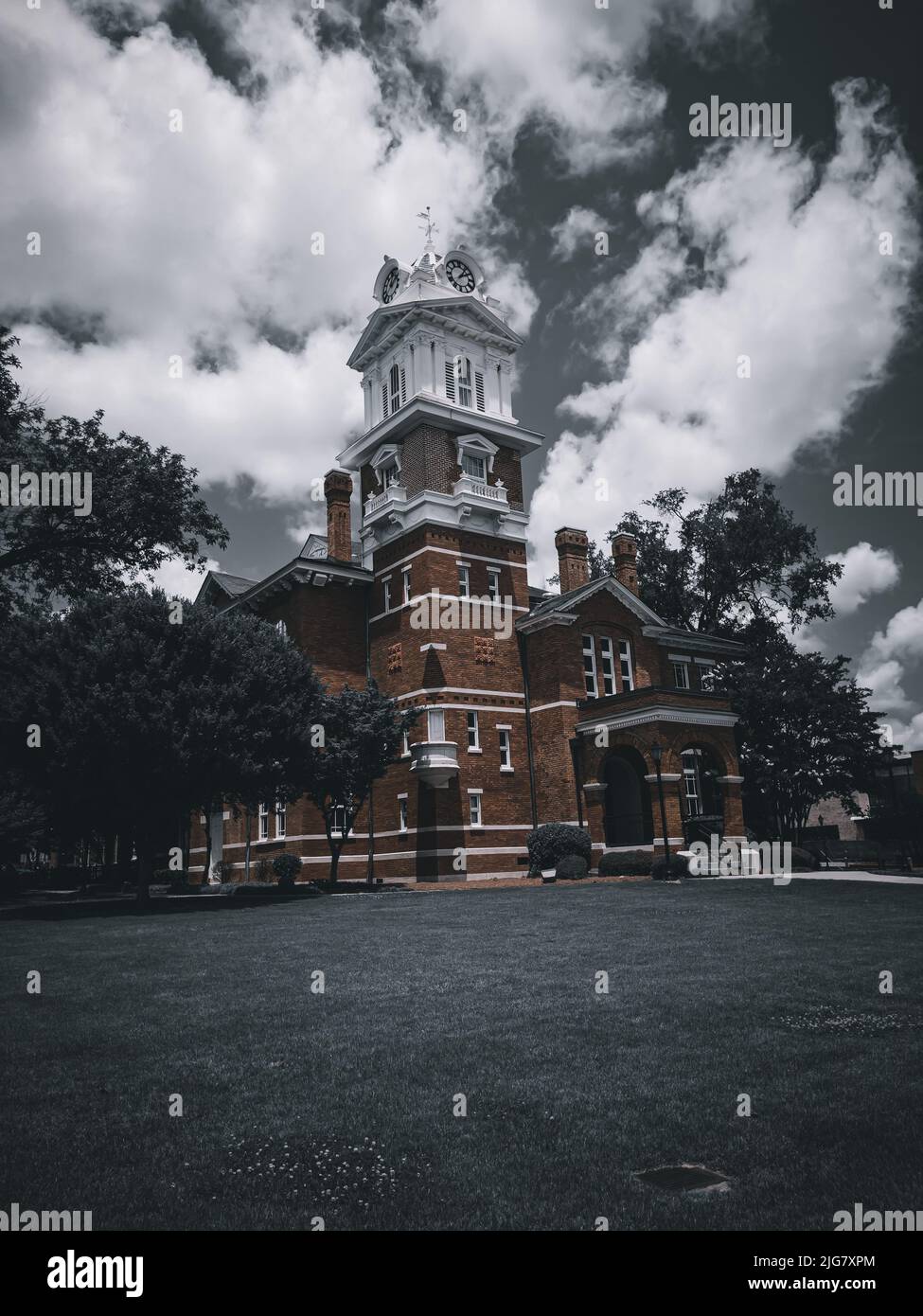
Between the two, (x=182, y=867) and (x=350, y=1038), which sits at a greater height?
(x=350, y=1038)

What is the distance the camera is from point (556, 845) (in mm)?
32531

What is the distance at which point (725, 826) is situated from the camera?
34.8 meters

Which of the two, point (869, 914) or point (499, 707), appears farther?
point (499, 707)

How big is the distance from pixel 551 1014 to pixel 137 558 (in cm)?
2304

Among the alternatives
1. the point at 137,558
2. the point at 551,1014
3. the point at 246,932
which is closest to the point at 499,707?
the point at 137,558

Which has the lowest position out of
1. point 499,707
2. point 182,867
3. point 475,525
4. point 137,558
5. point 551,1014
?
point 182,867

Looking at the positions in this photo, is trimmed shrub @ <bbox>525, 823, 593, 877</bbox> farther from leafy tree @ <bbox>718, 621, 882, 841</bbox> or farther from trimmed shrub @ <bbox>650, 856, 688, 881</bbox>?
leafy tree @ <bbox>718, 621, 882, 841</bbox>

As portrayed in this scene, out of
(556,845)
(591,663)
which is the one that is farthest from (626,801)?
(556,845)

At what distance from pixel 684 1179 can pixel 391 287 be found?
140 feet

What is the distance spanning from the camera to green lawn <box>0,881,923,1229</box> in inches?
202

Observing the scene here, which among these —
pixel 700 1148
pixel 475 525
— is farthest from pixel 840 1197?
pixel 475 525

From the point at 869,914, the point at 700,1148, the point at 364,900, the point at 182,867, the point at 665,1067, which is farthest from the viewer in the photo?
the point at 182,867

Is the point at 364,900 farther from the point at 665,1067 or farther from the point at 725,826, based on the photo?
the point at 665,1067

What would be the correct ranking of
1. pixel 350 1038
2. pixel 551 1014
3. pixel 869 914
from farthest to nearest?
pixel 869 914, pixel 551 1014, pixel 350 1038
